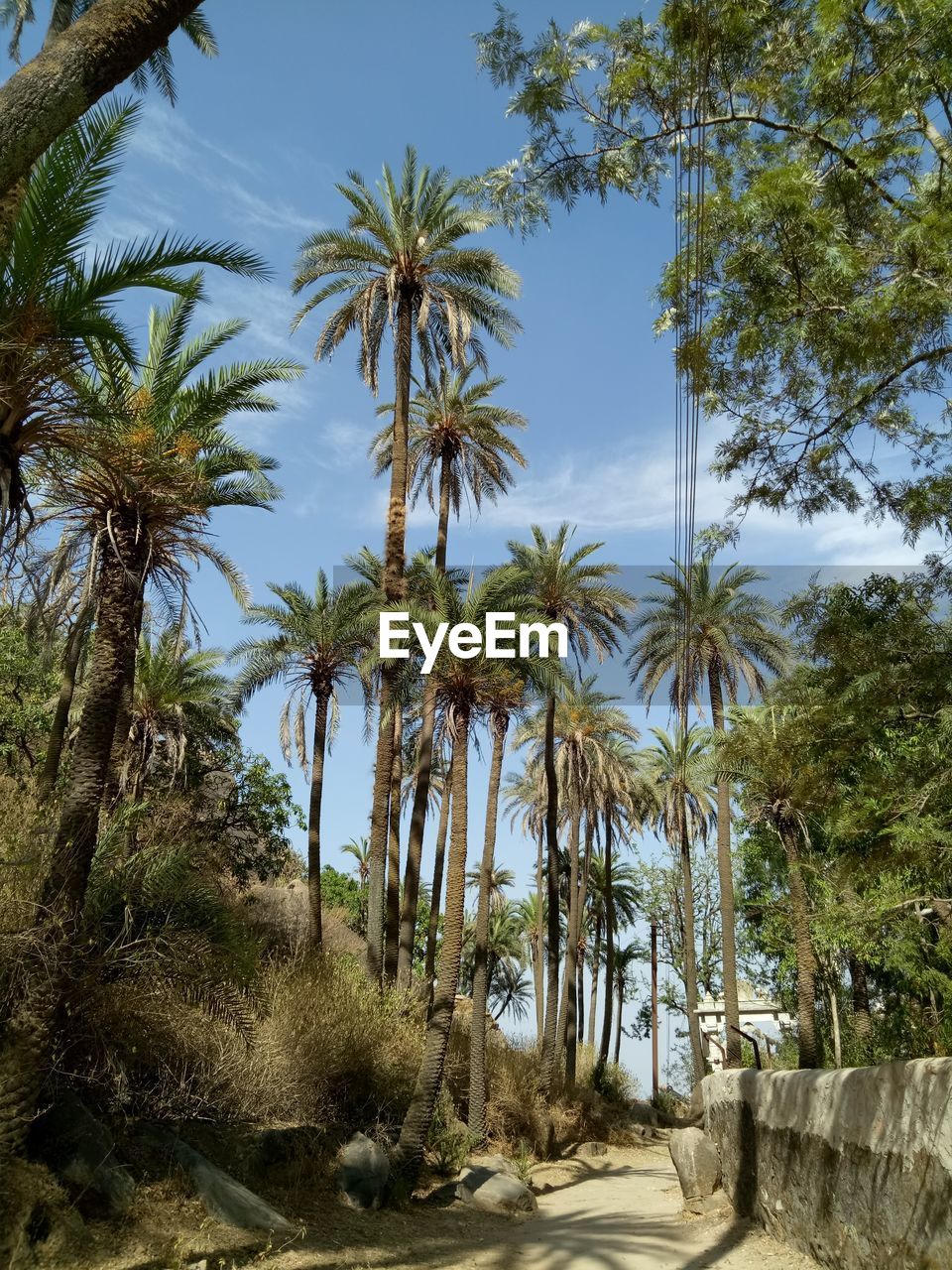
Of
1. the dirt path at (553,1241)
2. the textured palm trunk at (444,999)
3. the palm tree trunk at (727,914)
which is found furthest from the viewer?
the palm tree trunk at (727,914)

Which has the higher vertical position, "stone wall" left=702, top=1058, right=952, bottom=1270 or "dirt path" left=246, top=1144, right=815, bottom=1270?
"stone wall" left=702, top=1058, right=952, bottom=1270

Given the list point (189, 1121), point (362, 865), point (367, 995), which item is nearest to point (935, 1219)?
point (189, 1121)

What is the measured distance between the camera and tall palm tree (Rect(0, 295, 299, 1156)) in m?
8.80

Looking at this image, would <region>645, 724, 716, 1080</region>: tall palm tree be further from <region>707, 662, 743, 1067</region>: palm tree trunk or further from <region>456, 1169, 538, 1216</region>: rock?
<region>456, 1169, 538, 1216</region>: rock

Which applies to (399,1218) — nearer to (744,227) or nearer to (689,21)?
(744,227)

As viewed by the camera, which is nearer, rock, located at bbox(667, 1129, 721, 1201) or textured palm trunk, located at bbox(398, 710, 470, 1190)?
rock, located at bbox(667, 1129, 721, 1201)

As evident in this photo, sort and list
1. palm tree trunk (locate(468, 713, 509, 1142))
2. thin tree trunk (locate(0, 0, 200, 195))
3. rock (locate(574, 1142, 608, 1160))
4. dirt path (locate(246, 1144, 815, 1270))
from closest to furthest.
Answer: thin tree trunk (locate(0, 0, 200, 195)) < dirt path (locate(246, 1144, 815, 1270)) < palm tree trunk (locate(468, 713, 509, 1142)) < rock (locate(574, 1142, 608, 1160))

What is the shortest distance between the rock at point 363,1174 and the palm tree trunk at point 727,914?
14290 millimetres

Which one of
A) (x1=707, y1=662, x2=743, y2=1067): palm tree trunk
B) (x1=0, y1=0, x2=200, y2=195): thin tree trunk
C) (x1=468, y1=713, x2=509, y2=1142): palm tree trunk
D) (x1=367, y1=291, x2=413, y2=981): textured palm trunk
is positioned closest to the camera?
(x1=0, y1=0, x2=200, y2=195): thin tree trunk

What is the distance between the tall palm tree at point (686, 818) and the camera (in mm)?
34469

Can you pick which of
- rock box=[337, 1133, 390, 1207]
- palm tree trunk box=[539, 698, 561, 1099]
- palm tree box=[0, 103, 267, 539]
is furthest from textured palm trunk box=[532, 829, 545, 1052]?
palm tree box=[0, 103, 267, 539]

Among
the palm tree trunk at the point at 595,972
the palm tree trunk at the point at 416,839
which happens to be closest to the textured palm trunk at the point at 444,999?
the palm tree trunk at the point at 416,839

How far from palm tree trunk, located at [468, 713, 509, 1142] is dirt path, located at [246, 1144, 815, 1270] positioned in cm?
378

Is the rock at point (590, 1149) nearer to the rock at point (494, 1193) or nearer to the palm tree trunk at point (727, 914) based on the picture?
the palm tree trunk at point (727, 914)
